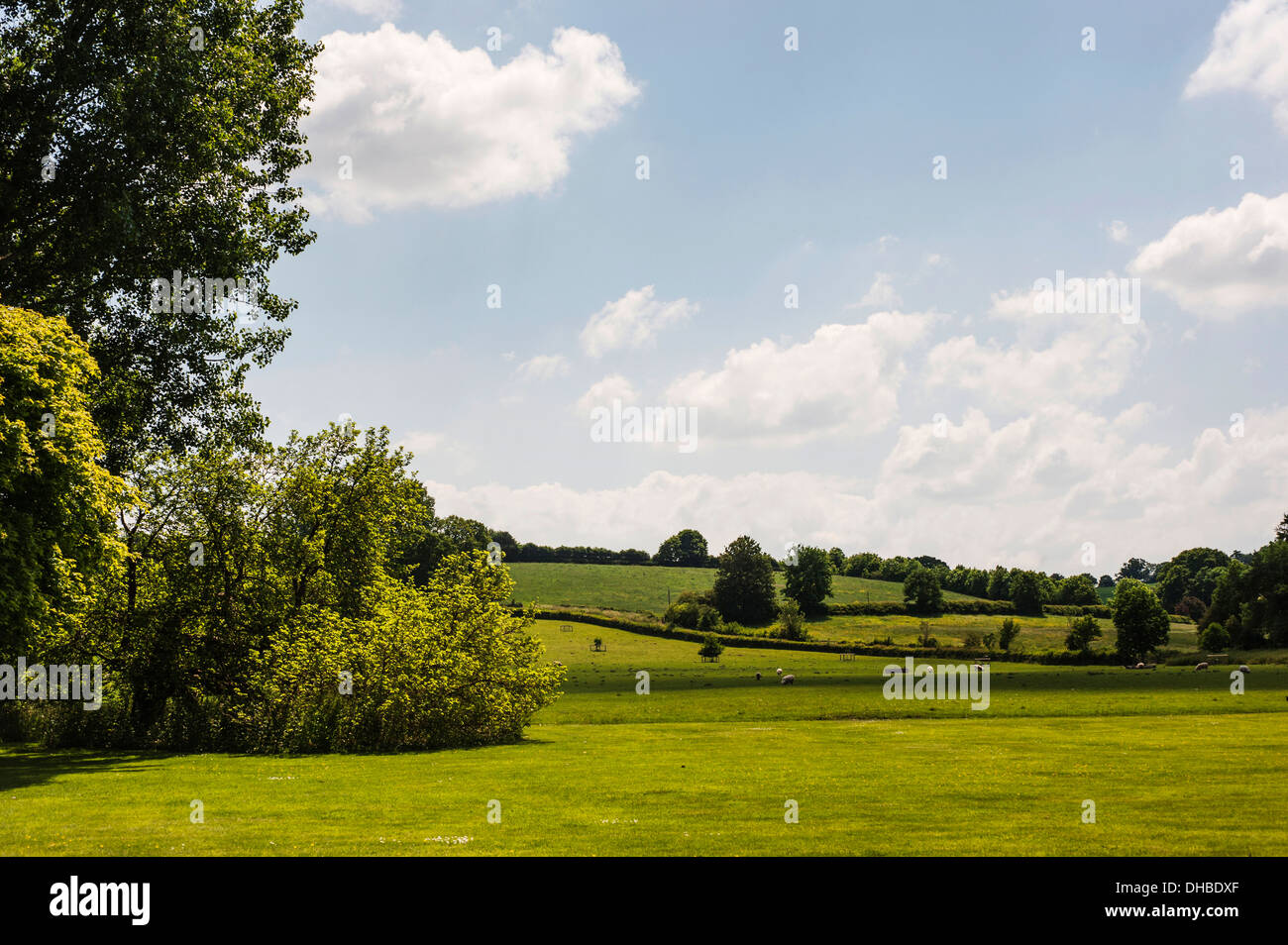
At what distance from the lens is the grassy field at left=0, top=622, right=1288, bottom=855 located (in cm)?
1555

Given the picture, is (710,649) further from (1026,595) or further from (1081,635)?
(1026,595)

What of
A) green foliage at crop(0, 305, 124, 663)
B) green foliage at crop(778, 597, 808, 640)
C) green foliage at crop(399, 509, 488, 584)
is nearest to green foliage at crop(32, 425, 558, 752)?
green foliage at crop(0, 305, 124, 663)

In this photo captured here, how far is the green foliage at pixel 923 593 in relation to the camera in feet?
584

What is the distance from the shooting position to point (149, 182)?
28.2m

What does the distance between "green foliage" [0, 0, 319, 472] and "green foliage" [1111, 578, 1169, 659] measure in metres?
114

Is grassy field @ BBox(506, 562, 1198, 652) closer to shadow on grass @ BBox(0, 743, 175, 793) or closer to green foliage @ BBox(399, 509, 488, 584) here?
green foliage @ BBox(399, 509, 488, 584)

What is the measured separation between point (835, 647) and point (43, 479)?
115057 mm

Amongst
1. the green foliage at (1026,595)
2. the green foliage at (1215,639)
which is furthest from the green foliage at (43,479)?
the green foliage at (1026,595)

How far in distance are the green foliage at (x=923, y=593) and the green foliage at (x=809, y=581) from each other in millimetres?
18526

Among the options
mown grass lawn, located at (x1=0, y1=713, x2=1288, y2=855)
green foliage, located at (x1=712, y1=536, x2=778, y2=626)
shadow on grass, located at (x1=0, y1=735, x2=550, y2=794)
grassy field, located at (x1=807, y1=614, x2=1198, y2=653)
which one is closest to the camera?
mown grass lawn, located at (x1=0, y1=713, x2=1288, y2=855)

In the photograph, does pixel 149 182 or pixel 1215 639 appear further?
pixel 1215 639

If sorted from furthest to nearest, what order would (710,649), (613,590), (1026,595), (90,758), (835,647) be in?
(1026,595)
(613,590)
(835,647)
(710,649)
(90,758)

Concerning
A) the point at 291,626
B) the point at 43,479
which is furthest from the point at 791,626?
the point at 43,479

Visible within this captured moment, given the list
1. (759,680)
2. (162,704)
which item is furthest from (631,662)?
(162,704)
